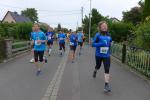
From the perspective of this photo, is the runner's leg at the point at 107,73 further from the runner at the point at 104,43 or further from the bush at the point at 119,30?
the bush at the point at 119,30

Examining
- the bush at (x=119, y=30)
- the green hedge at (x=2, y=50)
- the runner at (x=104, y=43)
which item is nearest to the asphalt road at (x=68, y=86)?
the runner at (x=104, y=43)

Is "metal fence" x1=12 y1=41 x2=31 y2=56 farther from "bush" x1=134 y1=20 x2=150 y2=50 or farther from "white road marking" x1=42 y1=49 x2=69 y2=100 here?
"white road marking" x1=42 y1=49 x2=69 y2=100

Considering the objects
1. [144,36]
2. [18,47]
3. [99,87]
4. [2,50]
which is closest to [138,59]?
[144,36]

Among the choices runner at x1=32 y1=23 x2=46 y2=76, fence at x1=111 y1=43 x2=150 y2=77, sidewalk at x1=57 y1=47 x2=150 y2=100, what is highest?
runner at x1=32 y1=23 x2=46 y2=76

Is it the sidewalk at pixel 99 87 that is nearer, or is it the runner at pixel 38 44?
the sidewalk at pixel 99 87

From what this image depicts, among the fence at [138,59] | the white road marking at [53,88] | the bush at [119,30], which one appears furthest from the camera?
the bush at [119,30]

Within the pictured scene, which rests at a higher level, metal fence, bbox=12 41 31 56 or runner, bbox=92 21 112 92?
runner, bbox=92 21 112 92

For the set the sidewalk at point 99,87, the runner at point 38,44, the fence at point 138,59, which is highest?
the runner at point 38,44

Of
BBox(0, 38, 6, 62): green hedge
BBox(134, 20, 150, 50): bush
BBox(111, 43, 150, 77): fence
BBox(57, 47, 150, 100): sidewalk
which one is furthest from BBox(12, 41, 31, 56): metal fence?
BBox(57, 47, 150, 100): sidewalk

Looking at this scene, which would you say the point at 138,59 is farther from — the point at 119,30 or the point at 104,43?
the point at 119,30

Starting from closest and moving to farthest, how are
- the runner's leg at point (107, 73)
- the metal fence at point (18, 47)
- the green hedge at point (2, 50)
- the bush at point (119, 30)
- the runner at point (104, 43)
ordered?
the runner's leg at point (107, 73), the runner at point (104, 43), the green hedge at point (2, 50), the metal fence at point (18, 47), the bush at point (119, 30)

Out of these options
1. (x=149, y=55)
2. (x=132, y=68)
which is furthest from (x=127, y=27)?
(x=149, y=55)

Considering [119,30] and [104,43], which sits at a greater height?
[104,43]

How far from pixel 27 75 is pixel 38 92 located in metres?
3.28
